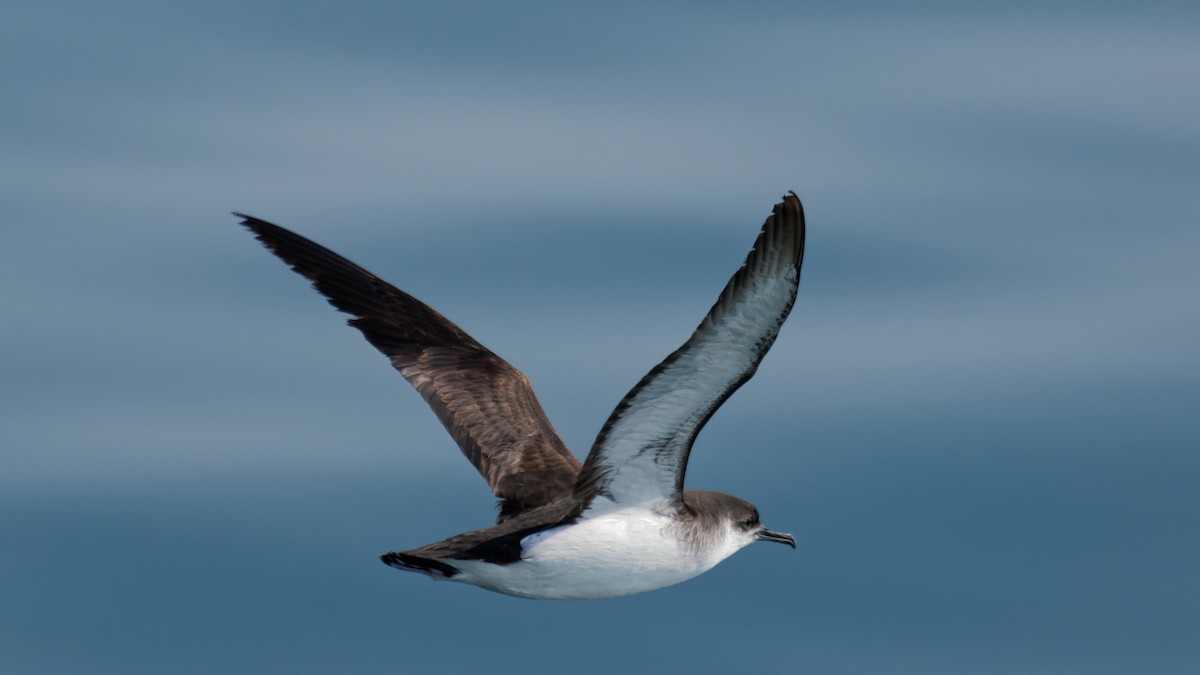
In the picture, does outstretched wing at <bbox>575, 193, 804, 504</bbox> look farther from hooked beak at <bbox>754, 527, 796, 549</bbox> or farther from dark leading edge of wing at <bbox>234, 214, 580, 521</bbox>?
dark leading edge of wing at <bbox>234, 214, 580, 521</bbox>

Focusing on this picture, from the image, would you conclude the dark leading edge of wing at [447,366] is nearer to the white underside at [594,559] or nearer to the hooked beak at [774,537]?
the hooked beak at [774,537]

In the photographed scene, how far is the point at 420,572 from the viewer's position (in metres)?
12.3

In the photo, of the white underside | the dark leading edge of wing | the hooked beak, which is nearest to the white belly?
the white underside

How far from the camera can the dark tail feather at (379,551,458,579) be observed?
39.8 feet

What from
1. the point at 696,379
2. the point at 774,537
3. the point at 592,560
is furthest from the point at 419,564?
the point at 774,537

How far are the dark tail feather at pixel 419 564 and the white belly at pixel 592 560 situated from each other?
0.30ft

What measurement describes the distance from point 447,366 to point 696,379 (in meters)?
4.48

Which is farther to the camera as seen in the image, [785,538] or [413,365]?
[413,365]

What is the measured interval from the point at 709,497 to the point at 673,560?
2.84 feet

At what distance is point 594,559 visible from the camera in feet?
40.6

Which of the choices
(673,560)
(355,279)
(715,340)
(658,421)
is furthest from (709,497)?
(355,279)

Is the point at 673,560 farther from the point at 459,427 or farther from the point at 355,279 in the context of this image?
the point at 355,279

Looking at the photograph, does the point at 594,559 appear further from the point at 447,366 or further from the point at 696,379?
the point at 447,366

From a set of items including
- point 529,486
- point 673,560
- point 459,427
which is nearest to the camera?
point 673,560
